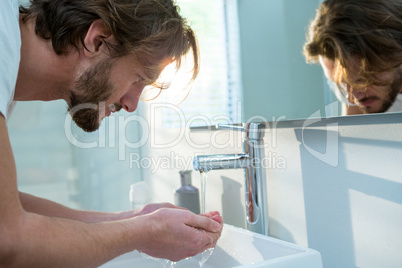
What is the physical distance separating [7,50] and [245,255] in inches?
25.4

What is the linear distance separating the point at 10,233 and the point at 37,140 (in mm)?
1193

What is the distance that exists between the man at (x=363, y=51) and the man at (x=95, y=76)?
363 mm

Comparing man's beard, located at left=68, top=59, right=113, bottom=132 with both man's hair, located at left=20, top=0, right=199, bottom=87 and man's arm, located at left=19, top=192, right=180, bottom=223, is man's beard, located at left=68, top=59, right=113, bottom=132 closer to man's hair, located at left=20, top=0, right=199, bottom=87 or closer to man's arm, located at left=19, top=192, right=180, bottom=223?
man's hair, located at left=20, top=0, right=199, bottom=87

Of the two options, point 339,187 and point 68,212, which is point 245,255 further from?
point 68,212

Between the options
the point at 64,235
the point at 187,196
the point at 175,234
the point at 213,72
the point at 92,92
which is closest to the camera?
the point at 64,235

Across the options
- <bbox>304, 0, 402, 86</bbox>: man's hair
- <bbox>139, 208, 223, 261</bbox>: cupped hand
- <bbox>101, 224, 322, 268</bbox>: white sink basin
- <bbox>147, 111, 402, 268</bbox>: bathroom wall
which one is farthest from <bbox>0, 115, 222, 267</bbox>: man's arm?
<bbox>304, 0, 402, 86</bbox>: man's hair

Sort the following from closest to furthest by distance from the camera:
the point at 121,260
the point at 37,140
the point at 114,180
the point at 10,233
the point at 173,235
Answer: the point at 10,233, the point at 173,235, the point at 121,260, the point at 37,140, the point at 114,180

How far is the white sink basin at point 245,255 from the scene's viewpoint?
780 millimetres

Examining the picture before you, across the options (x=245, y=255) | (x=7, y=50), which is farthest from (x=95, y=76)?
(x=245, y=255)

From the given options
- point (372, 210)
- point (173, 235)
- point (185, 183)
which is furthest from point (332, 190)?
point (185, 183)

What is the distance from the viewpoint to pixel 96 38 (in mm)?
958

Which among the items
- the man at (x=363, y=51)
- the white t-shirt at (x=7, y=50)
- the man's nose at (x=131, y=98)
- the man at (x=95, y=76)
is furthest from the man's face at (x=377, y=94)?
the white t-shirt at (x=7, y=50)

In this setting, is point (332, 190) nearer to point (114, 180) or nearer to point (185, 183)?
point (185, 183)

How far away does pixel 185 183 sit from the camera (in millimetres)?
1270
